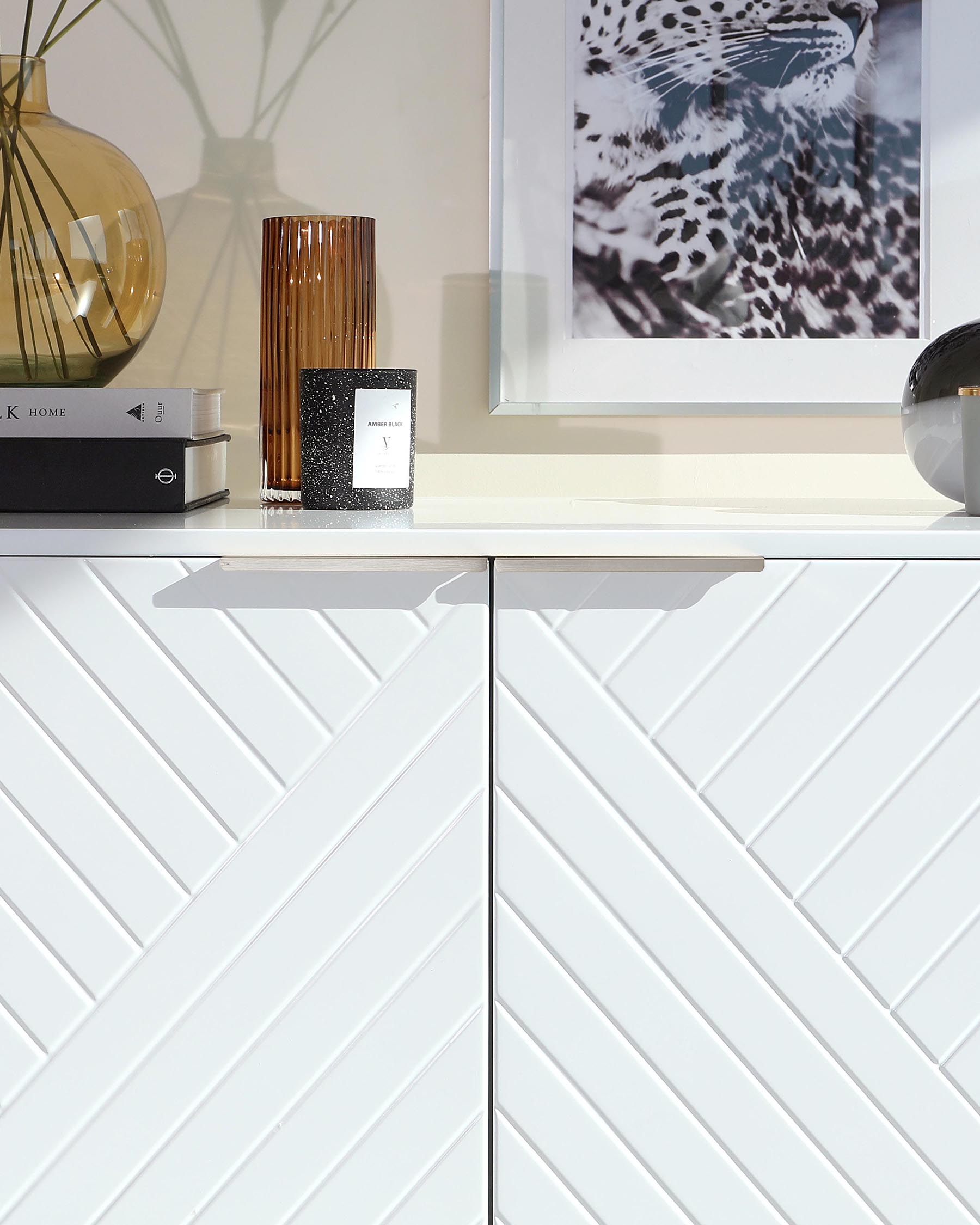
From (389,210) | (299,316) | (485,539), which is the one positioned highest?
(389,210)

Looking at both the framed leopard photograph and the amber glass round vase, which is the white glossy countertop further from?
the framed leopard photograph

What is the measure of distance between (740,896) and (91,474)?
24.1 inches

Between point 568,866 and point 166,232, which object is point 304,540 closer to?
point 568,866

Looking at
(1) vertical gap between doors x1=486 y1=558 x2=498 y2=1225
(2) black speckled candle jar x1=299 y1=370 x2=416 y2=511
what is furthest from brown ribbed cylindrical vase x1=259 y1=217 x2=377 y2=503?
(1) vertical gap between doors x1=486 y1=558 x2=498 y2=1225

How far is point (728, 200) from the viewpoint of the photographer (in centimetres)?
120

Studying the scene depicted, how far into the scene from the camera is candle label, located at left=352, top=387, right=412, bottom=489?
925 mm

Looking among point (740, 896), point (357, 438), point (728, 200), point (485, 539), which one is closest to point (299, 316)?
point (357, 438)

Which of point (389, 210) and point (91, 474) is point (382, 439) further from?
point (389, 210)

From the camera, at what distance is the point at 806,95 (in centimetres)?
119

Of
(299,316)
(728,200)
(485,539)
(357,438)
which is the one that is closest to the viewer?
(485,539)

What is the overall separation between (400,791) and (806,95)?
2.86ft

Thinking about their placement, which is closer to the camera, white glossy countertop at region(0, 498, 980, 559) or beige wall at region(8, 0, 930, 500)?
white glossy countertop at region(0, 498, 980, 559)

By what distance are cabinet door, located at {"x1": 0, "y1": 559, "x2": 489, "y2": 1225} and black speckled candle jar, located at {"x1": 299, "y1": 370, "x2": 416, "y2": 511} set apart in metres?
0.15

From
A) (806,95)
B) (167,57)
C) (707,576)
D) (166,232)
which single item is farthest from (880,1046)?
(167,57)
